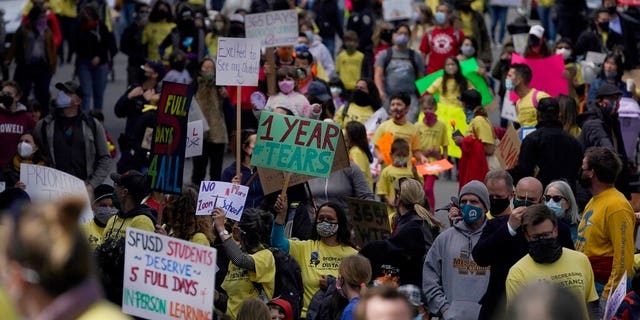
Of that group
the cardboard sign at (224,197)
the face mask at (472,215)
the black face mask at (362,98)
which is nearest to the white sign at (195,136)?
the cardboard sign at (224,197)

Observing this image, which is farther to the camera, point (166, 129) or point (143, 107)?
point (143, 107)

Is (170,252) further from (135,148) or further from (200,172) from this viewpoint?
(200,172)

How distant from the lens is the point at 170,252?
7496mm

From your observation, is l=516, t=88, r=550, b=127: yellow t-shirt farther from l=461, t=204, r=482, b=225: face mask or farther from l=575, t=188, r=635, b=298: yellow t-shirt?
l=461, t=204, r=482, b=225: face mask

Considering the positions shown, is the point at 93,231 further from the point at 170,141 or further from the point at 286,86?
the point at 286,86

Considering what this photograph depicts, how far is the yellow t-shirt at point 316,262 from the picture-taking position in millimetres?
9500

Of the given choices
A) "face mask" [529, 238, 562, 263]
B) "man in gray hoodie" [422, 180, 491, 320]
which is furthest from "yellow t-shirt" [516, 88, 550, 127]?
"face mask" [529, 238, 562, 263]

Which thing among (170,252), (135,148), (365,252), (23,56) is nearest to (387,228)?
(365,252)

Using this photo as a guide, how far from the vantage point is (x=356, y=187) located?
39.1 ft

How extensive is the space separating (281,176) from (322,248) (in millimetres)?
2060

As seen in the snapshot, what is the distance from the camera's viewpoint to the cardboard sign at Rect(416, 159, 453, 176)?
13875 millimetres

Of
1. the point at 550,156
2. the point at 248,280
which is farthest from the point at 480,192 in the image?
the point at 550,156

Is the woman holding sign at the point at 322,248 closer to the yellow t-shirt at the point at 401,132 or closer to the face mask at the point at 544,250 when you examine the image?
the face mask at the point at 544,250

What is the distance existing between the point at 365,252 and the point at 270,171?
2.45m
